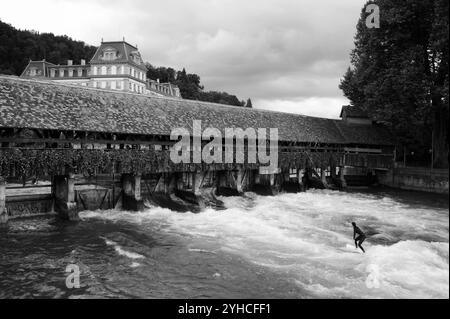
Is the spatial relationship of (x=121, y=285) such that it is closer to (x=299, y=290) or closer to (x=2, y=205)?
(x=299, y=290)

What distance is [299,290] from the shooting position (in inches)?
410

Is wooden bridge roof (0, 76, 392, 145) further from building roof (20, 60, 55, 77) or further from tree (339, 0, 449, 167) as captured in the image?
building roof (20, 60, 55, 77)

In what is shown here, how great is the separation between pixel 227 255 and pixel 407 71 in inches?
856

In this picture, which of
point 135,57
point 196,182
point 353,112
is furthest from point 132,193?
point 135,57

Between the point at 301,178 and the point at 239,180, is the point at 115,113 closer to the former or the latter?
the point at 239,180

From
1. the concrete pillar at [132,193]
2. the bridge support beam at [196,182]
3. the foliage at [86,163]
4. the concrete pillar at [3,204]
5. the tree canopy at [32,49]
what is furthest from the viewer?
the tree canopy at [32,49]

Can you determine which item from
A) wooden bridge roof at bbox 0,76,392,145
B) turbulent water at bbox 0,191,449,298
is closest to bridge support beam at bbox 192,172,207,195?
turbulent water at bbox 0,191,449,298

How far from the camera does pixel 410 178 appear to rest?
32594 millimetres

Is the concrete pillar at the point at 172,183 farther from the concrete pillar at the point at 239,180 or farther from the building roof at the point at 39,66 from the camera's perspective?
the building roof at the point at 39,66

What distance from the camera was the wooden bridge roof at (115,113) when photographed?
1816 cm

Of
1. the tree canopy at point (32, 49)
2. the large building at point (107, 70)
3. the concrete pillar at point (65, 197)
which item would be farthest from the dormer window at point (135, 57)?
the concrete pillar at point (65, 197)

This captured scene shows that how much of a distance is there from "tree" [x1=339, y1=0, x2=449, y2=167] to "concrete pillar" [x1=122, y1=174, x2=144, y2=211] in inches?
777

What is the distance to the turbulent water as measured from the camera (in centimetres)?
1039

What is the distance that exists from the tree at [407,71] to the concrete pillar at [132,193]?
777 inches
